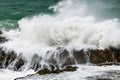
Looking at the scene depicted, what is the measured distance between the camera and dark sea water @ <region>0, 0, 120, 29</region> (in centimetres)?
3278

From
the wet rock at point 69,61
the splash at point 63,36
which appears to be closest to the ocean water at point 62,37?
the splash at point 63,36

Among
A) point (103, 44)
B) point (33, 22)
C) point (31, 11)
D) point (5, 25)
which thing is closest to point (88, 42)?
point (103, 44)

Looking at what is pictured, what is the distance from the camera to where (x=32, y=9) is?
39.3 metres

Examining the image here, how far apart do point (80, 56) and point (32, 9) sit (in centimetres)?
2062

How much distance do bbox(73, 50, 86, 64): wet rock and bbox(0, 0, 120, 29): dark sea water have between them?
1131 centimetres

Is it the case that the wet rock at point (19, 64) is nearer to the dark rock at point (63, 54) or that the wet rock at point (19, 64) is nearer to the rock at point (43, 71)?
the rock at point (43, 71)

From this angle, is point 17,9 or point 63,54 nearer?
point 63,54

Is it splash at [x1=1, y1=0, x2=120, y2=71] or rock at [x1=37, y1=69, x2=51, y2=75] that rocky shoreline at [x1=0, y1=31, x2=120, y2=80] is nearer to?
splash at [x1=1, y1=0, x2=120, y2=71]

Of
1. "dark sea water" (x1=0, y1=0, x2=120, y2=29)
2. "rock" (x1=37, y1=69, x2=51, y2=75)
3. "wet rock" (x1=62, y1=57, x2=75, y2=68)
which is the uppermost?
"dark sea water" (x1=0, y1=0, x2=120, y2=29)

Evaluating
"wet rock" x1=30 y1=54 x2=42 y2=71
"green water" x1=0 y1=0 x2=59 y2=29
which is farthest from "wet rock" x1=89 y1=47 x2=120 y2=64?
"green water" x1=0 y1=0 x2=59 y2=29

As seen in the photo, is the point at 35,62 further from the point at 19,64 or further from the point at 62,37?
the point at 62,37

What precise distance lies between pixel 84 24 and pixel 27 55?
5.03 m

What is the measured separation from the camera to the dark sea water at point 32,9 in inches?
1291

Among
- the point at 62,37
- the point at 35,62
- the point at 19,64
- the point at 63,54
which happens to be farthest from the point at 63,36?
the point at 19,64
